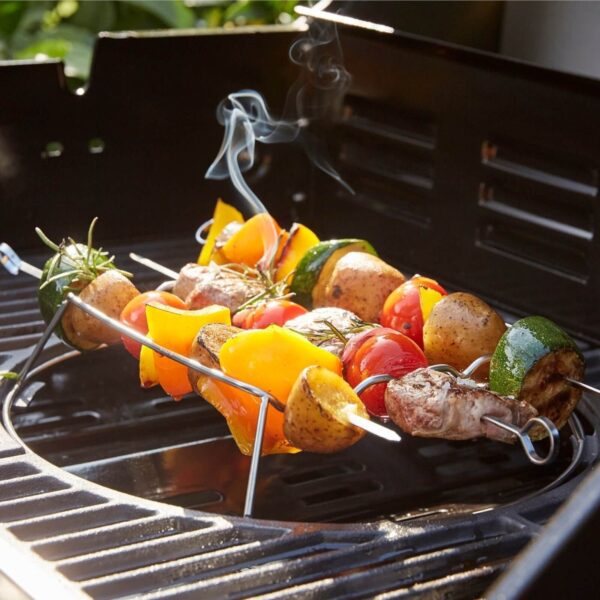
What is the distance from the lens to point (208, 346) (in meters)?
1.84

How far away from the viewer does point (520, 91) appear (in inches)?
93.7

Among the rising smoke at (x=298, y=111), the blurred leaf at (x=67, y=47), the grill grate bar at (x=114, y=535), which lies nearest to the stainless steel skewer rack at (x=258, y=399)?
the grill grate bar at (x=114, y=535)

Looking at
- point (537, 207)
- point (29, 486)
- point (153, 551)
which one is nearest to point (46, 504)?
point (29, 486)

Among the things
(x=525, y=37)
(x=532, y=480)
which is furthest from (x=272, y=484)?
(x=525, y=37)

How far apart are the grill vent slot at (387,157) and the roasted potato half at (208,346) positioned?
0.92 m

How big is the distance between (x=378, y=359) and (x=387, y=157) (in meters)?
1.06

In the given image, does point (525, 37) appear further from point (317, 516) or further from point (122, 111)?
point (317, 516)

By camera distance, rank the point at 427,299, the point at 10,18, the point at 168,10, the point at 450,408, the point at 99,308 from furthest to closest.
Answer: the point at 10,18 < the point at 168,10 < the point at 99,308 < the point at 427,299 < the point at 450,408

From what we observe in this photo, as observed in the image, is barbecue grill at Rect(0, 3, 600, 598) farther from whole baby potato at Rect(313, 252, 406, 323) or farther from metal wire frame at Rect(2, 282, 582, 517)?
whole baby potato at Rect(313, 252, 406, 323)

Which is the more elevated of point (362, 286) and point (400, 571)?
point (362, 286)

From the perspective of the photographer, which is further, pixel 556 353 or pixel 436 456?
pixel 436 456

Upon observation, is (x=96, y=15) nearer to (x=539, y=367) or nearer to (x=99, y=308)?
(x=99, y=308)

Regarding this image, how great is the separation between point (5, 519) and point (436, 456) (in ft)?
2.74

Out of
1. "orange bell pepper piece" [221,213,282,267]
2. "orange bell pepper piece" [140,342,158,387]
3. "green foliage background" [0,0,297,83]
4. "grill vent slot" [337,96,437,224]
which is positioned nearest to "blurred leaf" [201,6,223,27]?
"green foliage background" [0,0,297,83]
